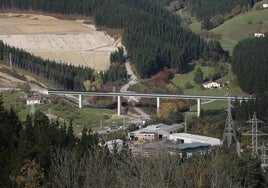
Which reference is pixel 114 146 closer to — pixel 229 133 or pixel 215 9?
pixel 229 133

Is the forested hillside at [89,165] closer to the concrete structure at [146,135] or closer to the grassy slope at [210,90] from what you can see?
the concrete structure at [146,135]

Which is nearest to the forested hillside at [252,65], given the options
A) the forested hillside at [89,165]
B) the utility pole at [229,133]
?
the utility pole at [229,133]

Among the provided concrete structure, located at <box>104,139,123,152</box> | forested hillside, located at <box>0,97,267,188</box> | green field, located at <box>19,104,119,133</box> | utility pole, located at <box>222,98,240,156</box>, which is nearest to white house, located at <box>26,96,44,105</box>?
green field, located at <box>19,104,119,133</box>

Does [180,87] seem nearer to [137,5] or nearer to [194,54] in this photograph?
[194,54]

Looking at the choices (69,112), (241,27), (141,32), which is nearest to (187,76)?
(141,32)

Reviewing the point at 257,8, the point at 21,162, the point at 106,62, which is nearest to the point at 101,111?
the point at 106,62

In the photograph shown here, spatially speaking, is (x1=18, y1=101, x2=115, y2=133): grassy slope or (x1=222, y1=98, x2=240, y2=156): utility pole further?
(x1=18, y1=101, x2=115, y2=133): grassy slope

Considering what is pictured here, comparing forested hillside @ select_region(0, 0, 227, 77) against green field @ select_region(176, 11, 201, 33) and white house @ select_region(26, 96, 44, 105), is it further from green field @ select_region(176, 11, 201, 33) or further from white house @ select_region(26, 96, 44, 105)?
white house @ select_region(26, 96, 44, 105)
